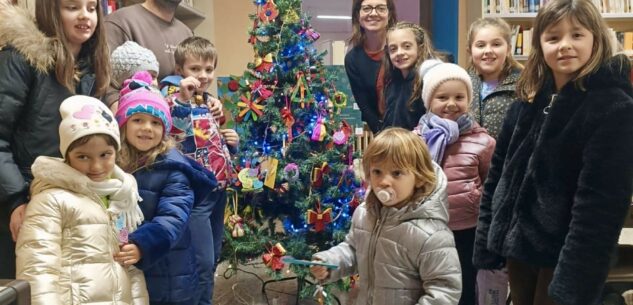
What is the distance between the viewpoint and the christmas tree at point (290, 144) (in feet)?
9.69

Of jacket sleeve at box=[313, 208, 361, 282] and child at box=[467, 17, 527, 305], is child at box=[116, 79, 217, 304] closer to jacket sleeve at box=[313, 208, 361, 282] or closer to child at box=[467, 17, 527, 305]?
jacket sleeve at box=[313, 208, 361, 282]

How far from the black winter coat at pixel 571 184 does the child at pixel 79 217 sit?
45.9 inches

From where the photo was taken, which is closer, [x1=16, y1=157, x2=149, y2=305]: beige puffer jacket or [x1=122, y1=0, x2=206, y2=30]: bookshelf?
[x1=16, y1=157, x2=149, y2=305]: beige puffer jacket

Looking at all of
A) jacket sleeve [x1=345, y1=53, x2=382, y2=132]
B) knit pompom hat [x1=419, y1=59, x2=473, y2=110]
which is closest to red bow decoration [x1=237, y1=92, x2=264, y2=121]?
jacket sleeve [x1=345, y1=53, x2=382, y2=132]

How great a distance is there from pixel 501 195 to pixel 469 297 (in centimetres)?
59

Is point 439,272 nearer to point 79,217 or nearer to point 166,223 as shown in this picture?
point 166,223

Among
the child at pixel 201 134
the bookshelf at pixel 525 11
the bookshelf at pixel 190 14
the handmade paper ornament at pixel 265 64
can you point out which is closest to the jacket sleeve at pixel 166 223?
the child at pixel 201 134

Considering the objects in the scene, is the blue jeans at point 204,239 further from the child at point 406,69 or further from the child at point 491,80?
the child at point 491,80

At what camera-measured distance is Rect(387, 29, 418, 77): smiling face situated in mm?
2516

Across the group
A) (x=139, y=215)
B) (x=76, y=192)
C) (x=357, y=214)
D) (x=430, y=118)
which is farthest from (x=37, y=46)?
(x=430, y=118)

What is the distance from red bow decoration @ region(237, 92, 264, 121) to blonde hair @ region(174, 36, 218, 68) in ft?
2.12

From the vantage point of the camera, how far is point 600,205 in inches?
55.8

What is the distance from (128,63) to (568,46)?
1.57 metres

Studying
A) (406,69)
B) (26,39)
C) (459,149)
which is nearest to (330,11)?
(406,69)
